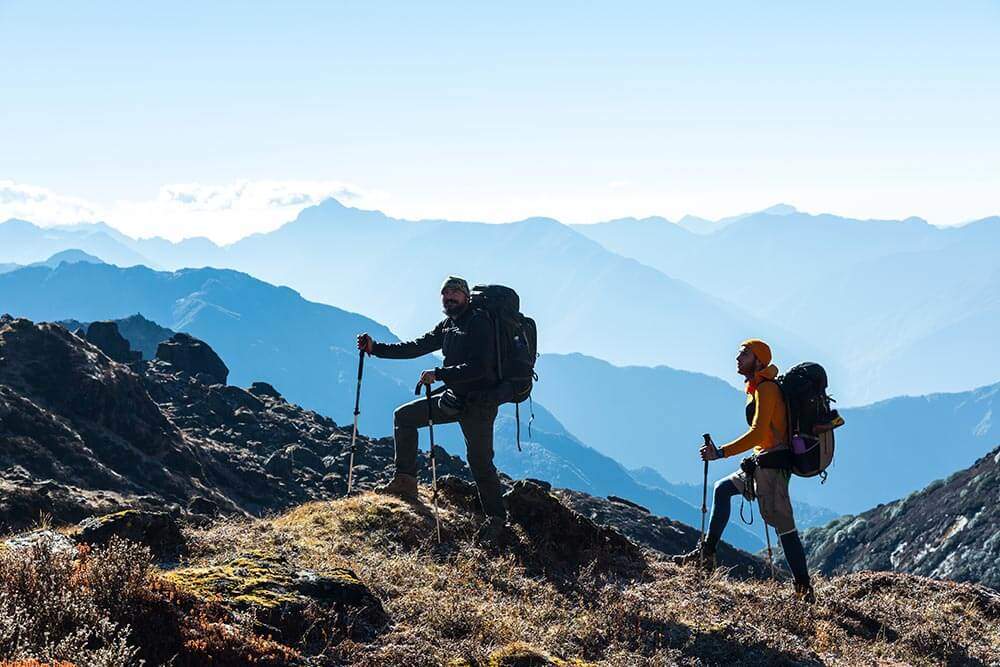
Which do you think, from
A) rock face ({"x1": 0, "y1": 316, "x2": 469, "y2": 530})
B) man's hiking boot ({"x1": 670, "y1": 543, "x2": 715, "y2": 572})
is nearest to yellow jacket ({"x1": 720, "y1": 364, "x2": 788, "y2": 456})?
man's hiking boot ({"x1": 670, "y1": 543, "x2": 715, "y2": 572})

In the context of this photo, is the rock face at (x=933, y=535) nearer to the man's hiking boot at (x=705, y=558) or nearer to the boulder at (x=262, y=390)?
the man's hiking boot at (x=705, y=558)

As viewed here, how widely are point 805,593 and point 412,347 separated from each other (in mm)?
6471

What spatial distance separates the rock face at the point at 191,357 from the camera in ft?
327

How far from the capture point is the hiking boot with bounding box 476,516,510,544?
12.2 meters

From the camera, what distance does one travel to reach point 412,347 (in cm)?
1285

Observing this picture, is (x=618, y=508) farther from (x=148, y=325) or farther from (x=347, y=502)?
(x=148, y=325)

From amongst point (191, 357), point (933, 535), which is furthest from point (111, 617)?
point (191, 357)

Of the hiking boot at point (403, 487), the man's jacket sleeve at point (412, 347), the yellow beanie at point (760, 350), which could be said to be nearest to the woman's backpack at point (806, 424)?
the yellow beanie at point (760, 350)

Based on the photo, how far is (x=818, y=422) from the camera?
1131 cm

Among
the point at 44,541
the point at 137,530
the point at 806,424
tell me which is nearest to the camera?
the point at 44,541

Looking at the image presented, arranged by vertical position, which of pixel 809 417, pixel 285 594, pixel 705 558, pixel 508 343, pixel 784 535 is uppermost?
pixel 508 343

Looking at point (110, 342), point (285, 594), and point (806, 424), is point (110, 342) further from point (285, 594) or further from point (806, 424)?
point (285, 594)

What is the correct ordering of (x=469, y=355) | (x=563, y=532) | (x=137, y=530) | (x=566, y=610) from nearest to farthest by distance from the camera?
(x=137, y=530) → (x=566, y=610) → (x=469, y=355) → (x=563, y=532)

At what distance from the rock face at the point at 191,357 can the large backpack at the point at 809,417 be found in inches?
3688
